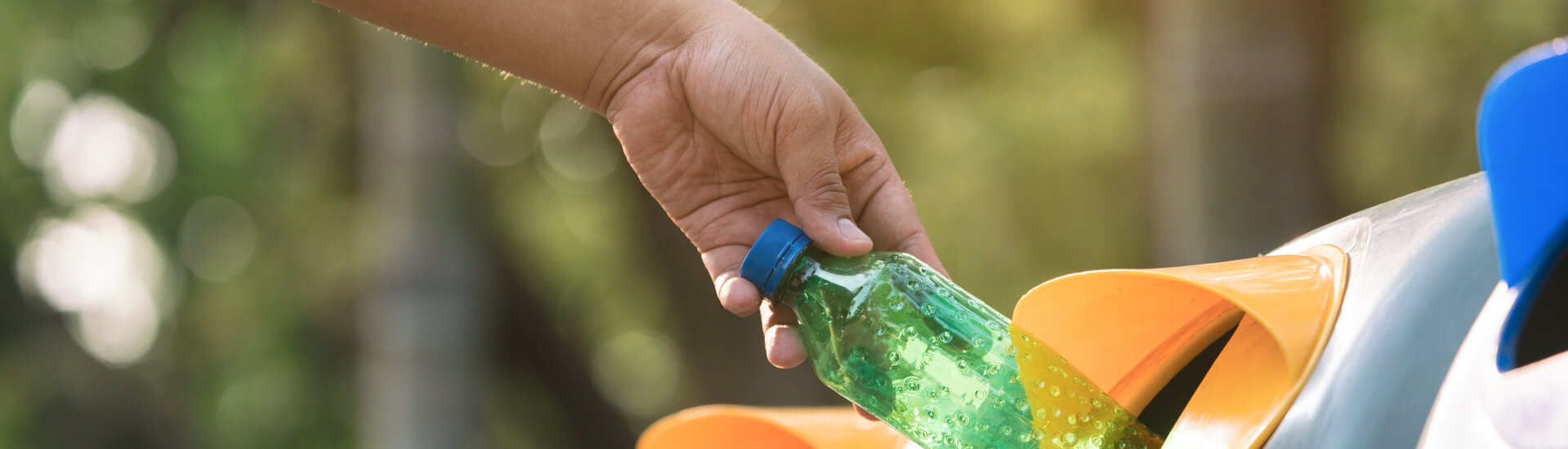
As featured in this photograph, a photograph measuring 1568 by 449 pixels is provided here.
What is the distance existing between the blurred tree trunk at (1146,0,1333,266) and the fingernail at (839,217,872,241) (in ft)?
7.58

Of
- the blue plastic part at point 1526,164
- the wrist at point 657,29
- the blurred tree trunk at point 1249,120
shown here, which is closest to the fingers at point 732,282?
the wrist at point 657,29

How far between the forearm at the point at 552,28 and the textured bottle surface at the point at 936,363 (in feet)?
1.50

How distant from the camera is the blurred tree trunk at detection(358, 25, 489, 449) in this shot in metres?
4.96

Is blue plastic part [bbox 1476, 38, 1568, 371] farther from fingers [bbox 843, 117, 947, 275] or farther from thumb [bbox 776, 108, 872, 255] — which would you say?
fingers [bbox 843, 117, 947, 275]

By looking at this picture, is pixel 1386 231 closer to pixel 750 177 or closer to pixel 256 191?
pixel 750 177

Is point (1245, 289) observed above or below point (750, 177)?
below

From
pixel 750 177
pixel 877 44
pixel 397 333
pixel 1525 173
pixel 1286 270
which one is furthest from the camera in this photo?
pixel 877 44

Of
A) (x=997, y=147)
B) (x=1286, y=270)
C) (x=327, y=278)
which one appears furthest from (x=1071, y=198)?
(x=1286, y=270)

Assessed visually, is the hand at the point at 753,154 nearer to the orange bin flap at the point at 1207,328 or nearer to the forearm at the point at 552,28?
the forearm at the point at 552,28

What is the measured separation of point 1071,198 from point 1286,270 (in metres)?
6.43

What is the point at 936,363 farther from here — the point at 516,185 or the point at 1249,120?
the point at 516,185

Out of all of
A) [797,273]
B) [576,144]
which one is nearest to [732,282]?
[797,273]

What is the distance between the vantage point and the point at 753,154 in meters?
1.71

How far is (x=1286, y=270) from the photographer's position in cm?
110
